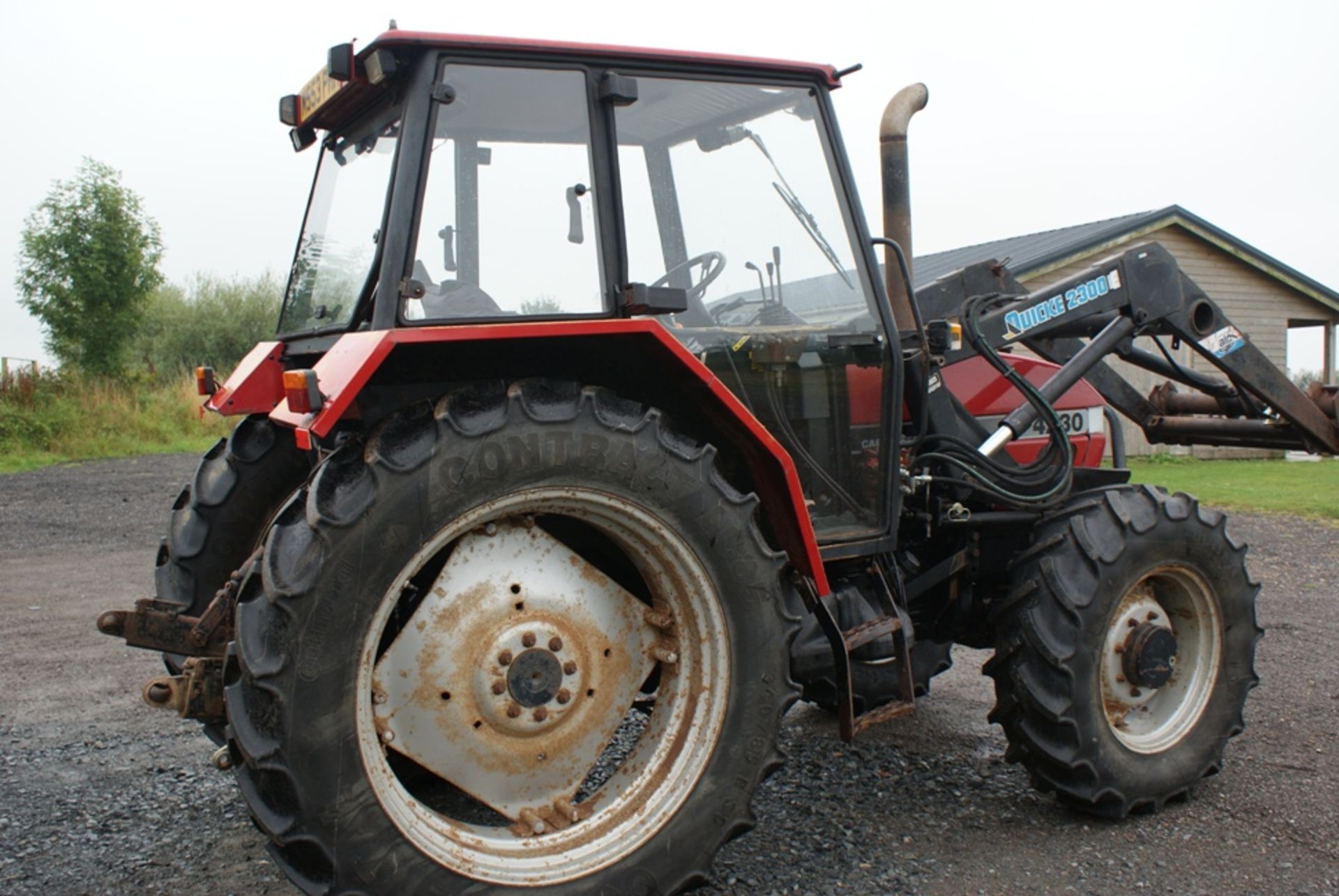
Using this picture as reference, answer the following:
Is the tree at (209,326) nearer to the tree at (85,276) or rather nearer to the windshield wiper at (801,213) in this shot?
the tree at (85,276)

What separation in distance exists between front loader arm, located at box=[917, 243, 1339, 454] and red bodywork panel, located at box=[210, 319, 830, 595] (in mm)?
1053

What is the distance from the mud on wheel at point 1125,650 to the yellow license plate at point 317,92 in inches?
104

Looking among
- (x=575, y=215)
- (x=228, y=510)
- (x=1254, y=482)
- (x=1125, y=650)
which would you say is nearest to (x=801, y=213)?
(x=575, y=215)

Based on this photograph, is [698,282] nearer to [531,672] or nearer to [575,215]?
[575,215]

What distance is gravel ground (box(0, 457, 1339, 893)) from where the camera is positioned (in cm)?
328

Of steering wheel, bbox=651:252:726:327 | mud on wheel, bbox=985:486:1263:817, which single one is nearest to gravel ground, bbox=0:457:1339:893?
mud on wheel, bbox=985:486:1263:817

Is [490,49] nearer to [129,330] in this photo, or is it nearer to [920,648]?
[920,648]

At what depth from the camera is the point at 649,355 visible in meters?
3.12

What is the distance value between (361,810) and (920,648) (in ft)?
7.94

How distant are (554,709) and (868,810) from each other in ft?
4.67

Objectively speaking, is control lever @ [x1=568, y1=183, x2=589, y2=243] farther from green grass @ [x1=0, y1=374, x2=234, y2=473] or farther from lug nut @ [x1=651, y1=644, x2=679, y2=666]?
green grass @ [x1=0, y1=374, x2=234, y2=473]

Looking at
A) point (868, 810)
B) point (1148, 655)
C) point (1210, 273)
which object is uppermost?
point (1210, 273)

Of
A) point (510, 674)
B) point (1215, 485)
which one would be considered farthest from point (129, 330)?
point (510, 674)

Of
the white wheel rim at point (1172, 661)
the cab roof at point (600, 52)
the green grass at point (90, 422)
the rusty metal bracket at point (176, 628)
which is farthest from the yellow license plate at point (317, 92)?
the green grass at point (90, 422)
